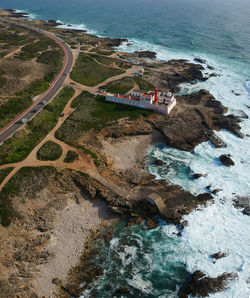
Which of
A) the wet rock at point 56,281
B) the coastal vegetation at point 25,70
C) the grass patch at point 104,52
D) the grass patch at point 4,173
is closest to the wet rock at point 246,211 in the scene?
the wet rock at point 56,281

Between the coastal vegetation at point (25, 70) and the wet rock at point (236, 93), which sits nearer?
the coastal vegetation at point (25, 70)

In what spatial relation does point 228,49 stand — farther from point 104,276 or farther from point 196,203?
point 104,276

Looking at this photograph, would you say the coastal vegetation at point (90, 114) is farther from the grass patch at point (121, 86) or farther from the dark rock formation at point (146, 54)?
the dark rock formation at point (146, 54)

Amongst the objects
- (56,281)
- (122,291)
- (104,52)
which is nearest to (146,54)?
(104,52)

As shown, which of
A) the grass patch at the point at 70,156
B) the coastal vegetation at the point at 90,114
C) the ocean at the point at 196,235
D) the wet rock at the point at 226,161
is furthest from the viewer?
the coastal vegetation at the point at 90,114

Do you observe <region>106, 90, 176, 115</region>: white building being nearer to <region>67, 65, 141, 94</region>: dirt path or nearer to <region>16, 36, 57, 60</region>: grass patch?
<region>67, 65, 141, 94</region>: dirt path

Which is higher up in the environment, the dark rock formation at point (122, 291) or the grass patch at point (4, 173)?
the grass patch at point (4, 173)

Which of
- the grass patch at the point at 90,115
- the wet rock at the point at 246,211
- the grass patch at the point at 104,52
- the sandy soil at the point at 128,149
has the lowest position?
the sandy soil at the point at 128,149
